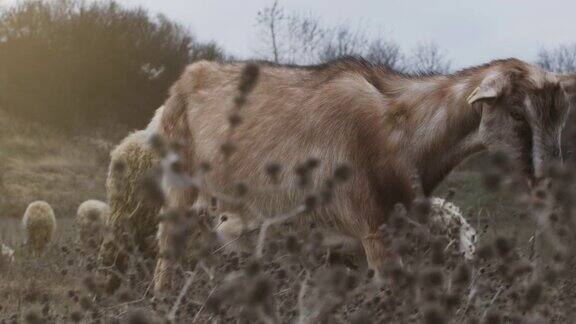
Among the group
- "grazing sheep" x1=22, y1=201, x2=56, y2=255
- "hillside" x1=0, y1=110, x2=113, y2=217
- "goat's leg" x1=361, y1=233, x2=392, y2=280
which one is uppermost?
"goat's leg" x1=361, y1=233, x2=392, y2=280

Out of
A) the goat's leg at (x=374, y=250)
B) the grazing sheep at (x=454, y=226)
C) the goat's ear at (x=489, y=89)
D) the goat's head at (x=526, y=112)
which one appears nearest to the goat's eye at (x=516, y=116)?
the goat's head at (x=526, y=112)

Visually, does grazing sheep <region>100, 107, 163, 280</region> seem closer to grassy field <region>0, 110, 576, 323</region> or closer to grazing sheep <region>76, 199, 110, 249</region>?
grazing sheep <region>76, 199, 110, 249</region>

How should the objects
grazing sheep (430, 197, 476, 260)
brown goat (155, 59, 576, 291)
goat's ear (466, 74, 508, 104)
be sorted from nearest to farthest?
grazing sheep (430, 197, 476, 260) → goat's ear (466, 74, 508, 104) → brown goat (155, 59, 576, 291)

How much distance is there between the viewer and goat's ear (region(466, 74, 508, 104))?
5605 mm

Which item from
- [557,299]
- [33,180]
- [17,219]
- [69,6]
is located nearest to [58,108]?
[69,6]

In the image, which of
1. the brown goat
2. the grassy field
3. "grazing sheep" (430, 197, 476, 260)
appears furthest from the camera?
the brown goat

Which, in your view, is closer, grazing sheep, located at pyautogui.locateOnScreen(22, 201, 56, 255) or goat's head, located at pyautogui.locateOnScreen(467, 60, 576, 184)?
goat's head, located at pyautogui.locateOnScreen(467, 60, 576, 184)

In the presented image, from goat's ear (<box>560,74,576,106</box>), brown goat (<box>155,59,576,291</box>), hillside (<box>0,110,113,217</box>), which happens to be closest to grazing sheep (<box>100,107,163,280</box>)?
brown goat (<box>155,59,576,291</box>)

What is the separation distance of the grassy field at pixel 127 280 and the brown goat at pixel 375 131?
1.30ft

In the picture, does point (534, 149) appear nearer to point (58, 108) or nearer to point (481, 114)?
point (481, 114)

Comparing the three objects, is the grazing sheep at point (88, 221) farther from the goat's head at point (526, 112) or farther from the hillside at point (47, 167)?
the hillside at point (47, 167)

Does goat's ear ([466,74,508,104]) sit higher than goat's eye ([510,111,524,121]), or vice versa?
goat's ear ([466,74,508,104])

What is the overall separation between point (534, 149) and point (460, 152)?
0.54 m

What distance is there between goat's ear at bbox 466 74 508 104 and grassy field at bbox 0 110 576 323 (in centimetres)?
52
